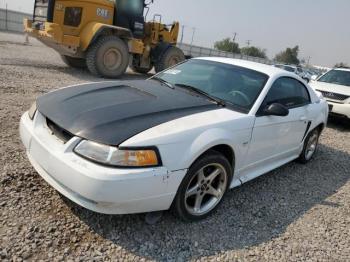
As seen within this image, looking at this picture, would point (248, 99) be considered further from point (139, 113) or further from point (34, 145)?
point (34, 145)

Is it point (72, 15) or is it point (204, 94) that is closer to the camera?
point (204, 94)

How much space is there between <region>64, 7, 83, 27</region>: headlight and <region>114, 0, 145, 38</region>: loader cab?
4.24 ft

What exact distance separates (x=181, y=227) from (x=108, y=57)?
28.3 feet

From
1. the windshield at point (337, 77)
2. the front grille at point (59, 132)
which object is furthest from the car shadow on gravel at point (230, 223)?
the windshield at point (337, 77)

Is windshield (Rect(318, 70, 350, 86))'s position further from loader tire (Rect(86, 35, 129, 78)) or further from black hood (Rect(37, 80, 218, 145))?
black hood (Rect(37, 80, 218, 145))

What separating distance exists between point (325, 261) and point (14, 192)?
2.91m

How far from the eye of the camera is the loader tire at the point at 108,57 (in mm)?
10453

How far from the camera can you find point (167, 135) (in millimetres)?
2783

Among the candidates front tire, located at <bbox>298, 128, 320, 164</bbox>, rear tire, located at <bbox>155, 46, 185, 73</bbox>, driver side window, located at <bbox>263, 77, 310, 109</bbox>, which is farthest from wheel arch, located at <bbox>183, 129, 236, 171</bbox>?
rear tire, located at <bbox>155, 46, 185, 73</bbox>

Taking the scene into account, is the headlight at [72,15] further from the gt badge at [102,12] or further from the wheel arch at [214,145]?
the wheel arch at [214,145]

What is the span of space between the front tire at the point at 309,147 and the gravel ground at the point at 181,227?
0.71 m

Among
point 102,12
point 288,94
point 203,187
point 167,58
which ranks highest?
point 102,12

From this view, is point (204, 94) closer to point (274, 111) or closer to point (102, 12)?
point (274, 111)

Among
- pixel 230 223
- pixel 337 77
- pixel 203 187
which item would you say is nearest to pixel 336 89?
pixel 337 77
